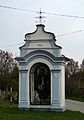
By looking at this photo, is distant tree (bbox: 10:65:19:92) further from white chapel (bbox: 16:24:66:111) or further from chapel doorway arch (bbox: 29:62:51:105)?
white chapel (bbox: 16:24:66:111)

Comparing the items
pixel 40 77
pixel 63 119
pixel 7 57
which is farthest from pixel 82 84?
pixel 63 119

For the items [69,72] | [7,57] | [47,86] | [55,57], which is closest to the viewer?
[55,57]

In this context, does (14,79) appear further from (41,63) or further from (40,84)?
(41,63)

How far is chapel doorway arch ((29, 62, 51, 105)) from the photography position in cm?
2753

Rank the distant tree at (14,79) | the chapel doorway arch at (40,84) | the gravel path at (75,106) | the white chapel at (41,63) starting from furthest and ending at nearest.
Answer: the distant tree at (14,79) → the gravel path at (75,106) → the chapel doorway arch at (40,84) → the white chapel at (41,63)

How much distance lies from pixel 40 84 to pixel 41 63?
2040 millimetres

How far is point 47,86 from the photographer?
28.0 m

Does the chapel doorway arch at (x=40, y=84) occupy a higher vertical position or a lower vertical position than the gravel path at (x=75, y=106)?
higher

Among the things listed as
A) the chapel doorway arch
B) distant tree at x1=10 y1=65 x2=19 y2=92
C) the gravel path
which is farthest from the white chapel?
distant tree at x1=10 y1=65 x2=19 y2=92

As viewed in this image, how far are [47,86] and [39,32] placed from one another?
389 cm

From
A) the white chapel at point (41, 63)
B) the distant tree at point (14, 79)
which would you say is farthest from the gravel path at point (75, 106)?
the distant tree at point (14, 79)

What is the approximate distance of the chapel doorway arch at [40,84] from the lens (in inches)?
1084

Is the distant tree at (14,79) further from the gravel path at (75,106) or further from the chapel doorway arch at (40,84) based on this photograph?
the chapel doorway arch at (40,84)

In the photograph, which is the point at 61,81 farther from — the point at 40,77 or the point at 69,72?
the point at 69,72
